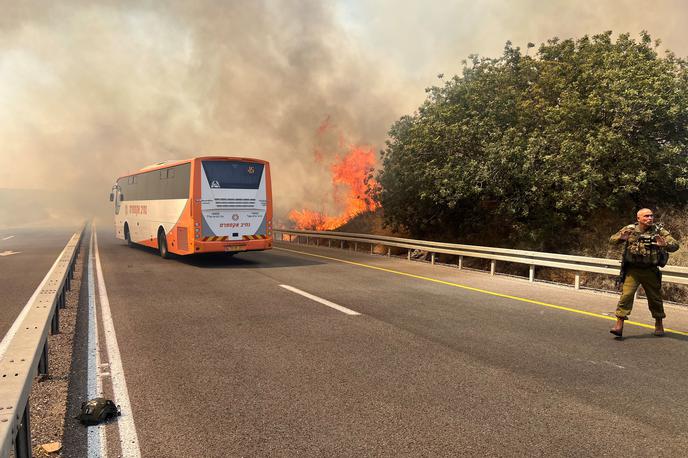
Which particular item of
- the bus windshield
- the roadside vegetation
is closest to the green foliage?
the roadside vegetation

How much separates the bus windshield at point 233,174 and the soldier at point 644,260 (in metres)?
10.8

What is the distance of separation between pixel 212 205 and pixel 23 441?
11.4m

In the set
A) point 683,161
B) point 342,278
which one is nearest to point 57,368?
point 342,278

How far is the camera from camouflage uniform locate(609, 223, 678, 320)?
612 centimetres

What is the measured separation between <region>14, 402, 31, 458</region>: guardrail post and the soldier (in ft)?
21.3

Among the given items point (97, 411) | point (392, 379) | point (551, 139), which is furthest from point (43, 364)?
point (551, 139)

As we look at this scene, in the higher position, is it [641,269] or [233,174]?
[233,174]

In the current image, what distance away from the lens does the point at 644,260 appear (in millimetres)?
6145

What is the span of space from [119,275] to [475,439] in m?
10.8

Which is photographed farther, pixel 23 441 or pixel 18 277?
pixel 18 277

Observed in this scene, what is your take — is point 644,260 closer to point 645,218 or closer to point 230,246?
point 645,218

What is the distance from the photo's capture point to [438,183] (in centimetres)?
1642

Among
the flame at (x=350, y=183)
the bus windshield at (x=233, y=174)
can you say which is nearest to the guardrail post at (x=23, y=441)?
the bus windshield at (x=233, y=174)

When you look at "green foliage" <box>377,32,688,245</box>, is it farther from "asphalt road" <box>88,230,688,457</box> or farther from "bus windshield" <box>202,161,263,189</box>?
"asphalt road" <box>88,230,688,457</box>
